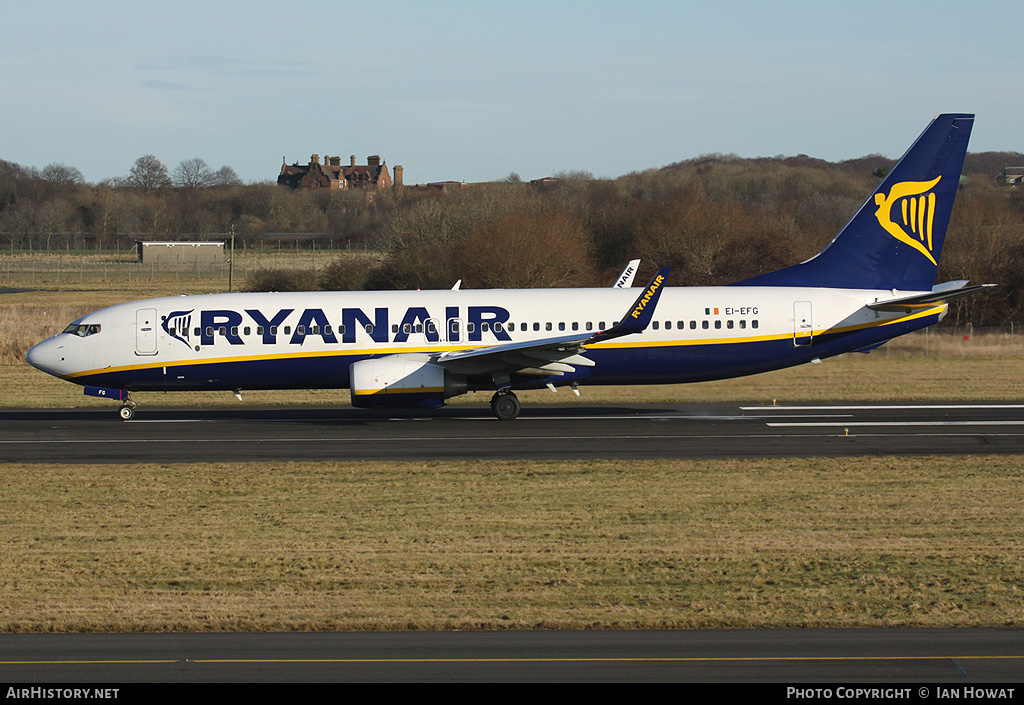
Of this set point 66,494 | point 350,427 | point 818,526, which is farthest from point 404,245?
point 818,526

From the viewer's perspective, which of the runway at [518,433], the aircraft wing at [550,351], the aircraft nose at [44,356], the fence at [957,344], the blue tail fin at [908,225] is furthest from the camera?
the fence at [957,344]

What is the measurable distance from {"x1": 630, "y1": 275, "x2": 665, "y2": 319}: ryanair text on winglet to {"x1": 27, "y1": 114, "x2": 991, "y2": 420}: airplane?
1358mm

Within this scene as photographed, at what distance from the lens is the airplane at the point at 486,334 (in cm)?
2892

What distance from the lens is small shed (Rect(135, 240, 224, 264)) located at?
105625 millimetres

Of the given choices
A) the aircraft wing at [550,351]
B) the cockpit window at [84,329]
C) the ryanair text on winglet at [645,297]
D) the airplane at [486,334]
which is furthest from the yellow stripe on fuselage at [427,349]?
the ryanair text on winglet at [645,297]

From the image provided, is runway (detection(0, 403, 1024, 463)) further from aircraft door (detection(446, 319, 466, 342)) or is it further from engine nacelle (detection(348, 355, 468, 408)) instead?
aircraft door (detection(446, 319, 466, 342))

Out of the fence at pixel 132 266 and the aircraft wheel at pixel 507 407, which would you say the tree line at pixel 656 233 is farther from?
the aircraft wheel at pixel 507 407

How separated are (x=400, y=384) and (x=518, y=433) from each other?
346cm

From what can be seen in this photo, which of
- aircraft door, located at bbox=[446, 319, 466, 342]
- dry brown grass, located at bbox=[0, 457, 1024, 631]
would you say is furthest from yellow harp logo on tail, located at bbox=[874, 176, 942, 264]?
aircraft door, located at bbox=[446, 319, 466, 342]

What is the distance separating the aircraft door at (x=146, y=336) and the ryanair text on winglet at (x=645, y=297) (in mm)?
13747

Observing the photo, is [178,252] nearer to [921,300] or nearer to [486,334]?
[486,334]

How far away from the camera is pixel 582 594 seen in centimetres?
1267

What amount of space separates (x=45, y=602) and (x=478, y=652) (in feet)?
18.7

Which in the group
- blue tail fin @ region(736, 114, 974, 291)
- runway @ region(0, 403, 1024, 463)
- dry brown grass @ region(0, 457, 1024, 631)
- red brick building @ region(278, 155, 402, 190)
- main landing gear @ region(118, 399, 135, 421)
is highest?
red brick building @ region(278, 155, 402, 190)
